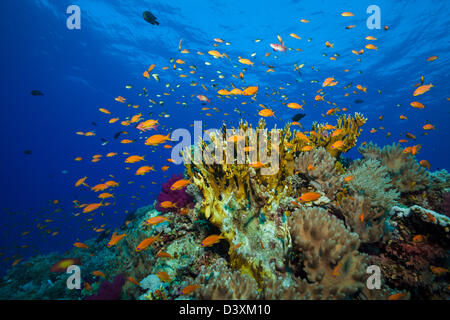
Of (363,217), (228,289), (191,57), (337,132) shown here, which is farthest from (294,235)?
(191,57)

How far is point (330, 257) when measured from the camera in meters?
2.77

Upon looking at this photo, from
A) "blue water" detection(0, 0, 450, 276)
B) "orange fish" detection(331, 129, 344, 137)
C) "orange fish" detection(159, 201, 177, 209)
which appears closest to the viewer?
"orange fish" detection(159, 201, 177, 209)

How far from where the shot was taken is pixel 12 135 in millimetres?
54406

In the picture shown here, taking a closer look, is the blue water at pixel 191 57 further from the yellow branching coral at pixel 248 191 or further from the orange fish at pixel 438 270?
the orange fish at pixel 438 270

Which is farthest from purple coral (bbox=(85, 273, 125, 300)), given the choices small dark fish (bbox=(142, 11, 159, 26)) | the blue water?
small dark fish (bbox=(142, 11, 159, 26))

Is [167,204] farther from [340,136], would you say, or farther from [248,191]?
[340,136]

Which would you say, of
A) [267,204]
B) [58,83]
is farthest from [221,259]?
[58,83]

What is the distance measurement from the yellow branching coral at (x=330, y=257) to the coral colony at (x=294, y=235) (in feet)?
0.05

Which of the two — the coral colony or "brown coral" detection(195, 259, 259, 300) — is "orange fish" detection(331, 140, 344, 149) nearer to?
the coral colony

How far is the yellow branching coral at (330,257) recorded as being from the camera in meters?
2.66

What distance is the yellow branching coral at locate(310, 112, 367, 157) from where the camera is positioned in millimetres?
5418

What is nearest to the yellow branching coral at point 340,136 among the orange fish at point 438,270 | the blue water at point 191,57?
the orange fish at point 438,270

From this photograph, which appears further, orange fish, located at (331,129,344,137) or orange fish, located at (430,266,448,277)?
orange fish, located at (331,129,344,137)

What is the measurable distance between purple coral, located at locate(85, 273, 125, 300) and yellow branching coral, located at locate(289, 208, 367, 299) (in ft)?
13.4
